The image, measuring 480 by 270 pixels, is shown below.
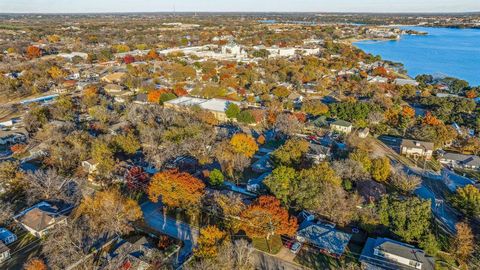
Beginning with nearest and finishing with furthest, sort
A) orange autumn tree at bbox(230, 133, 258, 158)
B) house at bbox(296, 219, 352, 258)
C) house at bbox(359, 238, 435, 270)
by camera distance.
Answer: house at bbox(359, 238, 435, 270)
house at bbox(296, 219, 352, 258)
orange autumn tree at bbox(230, 133, 258, 158)

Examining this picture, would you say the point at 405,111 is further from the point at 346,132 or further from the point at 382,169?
the point at 382,169

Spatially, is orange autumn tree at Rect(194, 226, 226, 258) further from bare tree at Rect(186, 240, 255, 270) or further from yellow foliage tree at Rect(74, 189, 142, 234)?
yellow foliage tree at Rect(74, 189, 142, 234)

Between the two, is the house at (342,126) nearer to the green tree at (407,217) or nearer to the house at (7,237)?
the green tree at (407,217)

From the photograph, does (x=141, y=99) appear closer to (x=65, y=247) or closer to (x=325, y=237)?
(x=65, y=247)

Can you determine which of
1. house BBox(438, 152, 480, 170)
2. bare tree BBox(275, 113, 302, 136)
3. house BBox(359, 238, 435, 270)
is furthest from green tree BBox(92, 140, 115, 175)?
house BBox(438, 152, 480, 170)

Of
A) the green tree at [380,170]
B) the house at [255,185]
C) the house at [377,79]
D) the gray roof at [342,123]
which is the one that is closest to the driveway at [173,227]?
the house at [255,185]

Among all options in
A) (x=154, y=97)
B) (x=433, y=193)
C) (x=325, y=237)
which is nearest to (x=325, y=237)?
(x=325, y=237)
